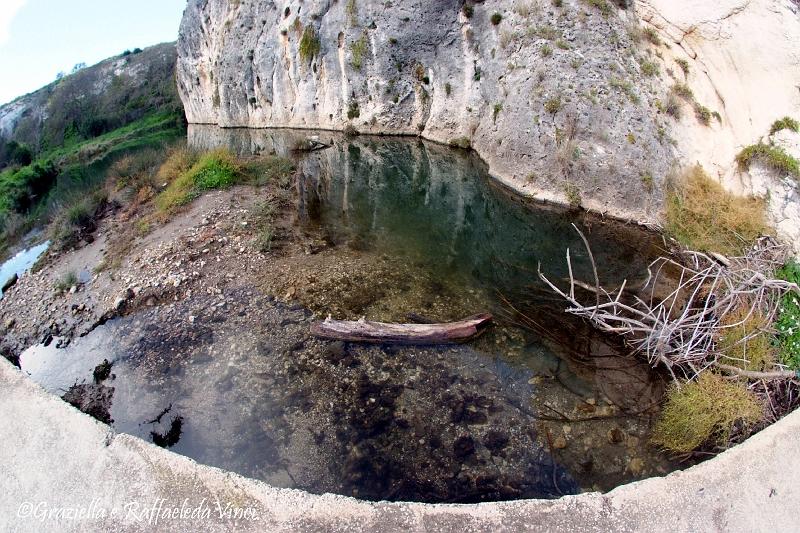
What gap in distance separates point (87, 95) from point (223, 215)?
91.5 meters

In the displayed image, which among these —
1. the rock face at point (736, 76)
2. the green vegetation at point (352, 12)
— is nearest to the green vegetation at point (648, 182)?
the rock face at point (736, 76)

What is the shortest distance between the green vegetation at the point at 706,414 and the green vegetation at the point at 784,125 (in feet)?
46.7

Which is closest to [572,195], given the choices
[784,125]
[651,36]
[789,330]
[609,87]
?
[609,87]

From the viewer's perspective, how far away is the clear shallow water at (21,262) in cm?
1530

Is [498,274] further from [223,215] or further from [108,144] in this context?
[108,144]

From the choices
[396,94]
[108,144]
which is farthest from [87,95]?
[396,94]

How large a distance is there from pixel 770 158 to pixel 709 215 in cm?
348

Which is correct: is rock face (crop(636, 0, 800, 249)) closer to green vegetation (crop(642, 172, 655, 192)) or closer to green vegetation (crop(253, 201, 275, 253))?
green vegetation (crop(642, 172, 655, 192))

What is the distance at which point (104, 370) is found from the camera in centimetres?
949

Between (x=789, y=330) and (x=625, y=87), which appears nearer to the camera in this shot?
(x=789, y=330)

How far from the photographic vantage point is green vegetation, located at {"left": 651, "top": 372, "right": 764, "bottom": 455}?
21.5 feet

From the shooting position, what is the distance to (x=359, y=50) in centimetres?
3472

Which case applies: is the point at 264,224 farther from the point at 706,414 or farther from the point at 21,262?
the point at 706,414

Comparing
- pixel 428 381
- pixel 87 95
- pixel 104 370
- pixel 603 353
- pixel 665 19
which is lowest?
pixel 603 353
